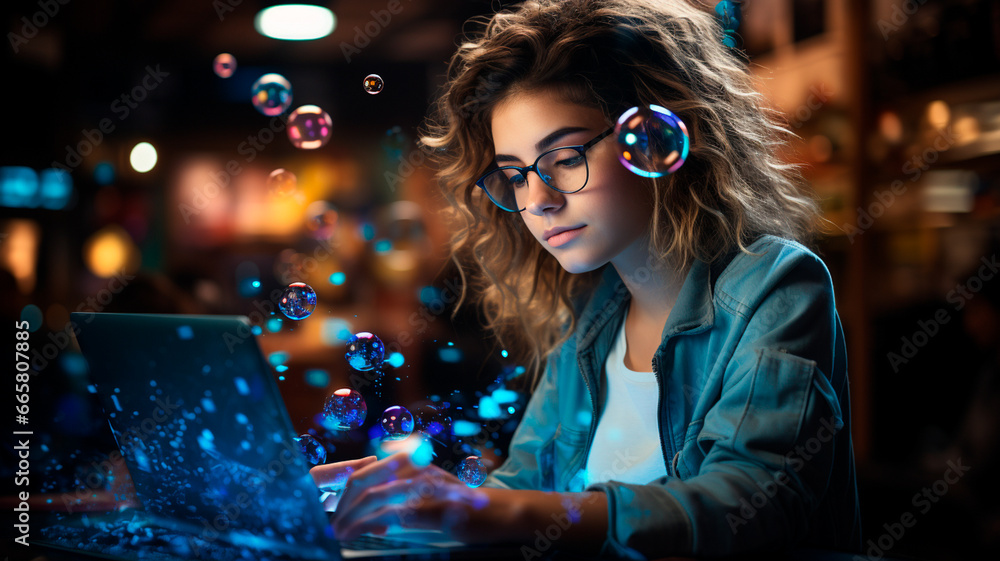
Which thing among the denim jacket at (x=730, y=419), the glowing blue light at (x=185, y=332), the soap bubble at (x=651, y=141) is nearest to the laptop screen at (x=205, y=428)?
the glowing blue light at (x=185, y=332)

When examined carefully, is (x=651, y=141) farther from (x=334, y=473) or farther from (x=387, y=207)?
(x=387, y=207)

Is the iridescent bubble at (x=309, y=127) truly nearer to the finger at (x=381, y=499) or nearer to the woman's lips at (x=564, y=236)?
the woman's lips at (x=564, y=236)

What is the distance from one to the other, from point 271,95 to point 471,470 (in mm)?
953

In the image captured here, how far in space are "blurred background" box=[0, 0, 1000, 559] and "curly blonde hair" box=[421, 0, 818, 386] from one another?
0.82 feet

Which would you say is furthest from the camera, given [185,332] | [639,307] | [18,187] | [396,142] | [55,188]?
[55,188]

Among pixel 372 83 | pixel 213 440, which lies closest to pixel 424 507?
pixel 213 440

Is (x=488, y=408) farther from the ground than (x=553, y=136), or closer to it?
closer to it

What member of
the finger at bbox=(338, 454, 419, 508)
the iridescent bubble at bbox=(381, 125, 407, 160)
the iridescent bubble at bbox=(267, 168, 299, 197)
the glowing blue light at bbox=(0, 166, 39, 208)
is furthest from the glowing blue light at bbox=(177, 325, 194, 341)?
the glowing blue light at bbox=(0, 166, 39, 208)

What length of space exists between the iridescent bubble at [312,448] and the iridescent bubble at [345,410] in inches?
2.8

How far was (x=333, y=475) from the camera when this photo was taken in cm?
80

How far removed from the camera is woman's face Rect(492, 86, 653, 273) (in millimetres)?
910

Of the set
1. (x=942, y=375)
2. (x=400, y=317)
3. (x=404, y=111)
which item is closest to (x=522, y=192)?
(x=942, y=375)

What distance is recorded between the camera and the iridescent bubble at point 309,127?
142 cm

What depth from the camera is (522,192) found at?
38.4 inches
